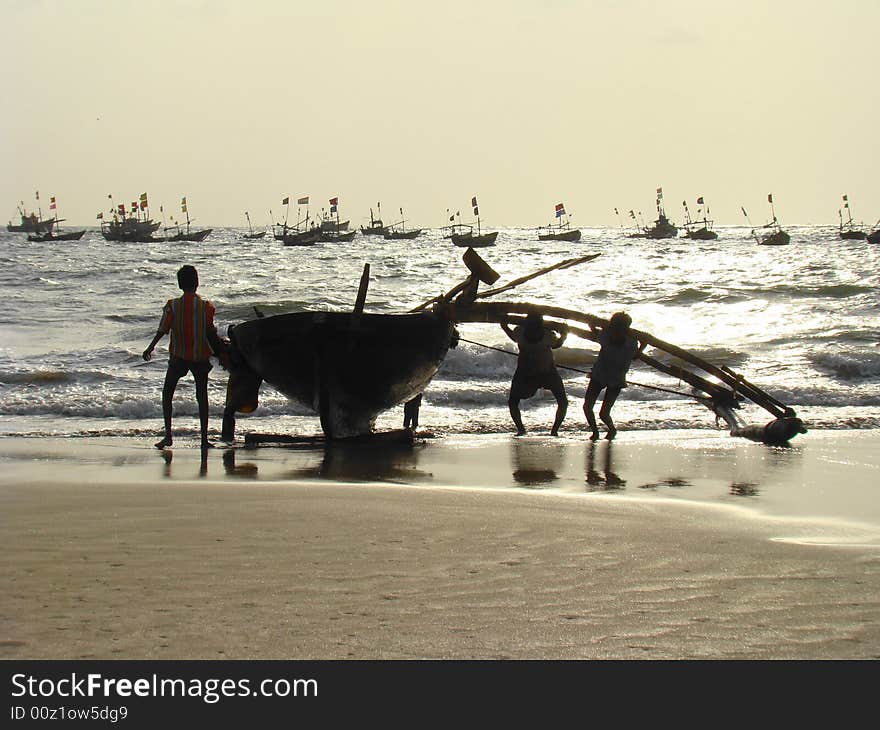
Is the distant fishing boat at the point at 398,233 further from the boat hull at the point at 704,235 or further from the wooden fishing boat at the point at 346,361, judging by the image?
the wooden fishing boat at the point at 346,361

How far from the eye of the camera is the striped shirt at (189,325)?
977 cm

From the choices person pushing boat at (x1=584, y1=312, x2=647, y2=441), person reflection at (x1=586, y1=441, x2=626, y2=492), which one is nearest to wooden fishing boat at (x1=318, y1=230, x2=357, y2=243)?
person pushing boat at (x1=584, y1=312, x2=647, y2=441)

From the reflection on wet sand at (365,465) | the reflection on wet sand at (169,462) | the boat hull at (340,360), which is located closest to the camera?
the reflection on wet sand at (169,462)

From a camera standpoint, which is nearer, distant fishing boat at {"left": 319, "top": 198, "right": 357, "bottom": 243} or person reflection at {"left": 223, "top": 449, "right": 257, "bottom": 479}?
person reflection at {"left": 223, "top": 449, "right": 257, "bottom": 479}

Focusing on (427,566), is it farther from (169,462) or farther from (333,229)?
(333,229)

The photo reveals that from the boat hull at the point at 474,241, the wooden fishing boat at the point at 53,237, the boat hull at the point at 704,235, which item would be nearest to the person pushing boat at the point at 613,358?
the boat hull at the point at 474,241

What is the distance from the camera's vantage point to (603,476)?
8.81 metres

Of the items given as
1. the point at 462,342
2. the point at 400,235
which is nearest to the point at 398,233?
the point at 400,235

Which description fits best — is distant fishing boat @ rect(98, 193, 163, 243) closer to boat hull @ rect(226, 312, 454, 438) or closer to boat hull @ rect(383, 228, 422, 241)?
boat hull @ rect(383, 228, 422, 241)

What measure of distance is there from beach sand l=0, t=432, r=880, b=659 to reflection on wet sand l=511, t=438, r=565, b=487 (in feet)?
0.38

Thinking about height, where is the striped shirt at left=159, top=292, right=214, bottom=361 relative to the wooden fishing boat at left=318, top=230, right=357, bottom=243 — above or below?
below

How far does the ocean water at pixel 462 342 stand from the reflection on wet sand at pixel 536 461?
82.1 inches

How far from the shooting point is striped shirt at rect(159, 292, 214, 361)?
9.77 m
